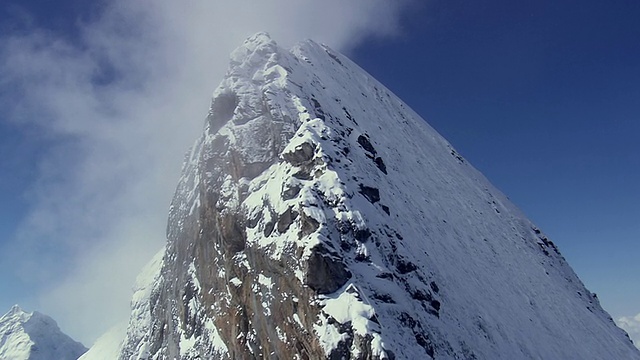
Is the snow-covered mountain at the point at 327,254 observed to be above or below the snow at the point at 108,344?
below

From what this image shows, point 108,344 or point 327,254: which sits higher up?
point 108,344

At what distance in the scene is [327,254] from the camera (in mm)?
30828

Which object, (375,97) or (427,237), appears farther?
(375,97)

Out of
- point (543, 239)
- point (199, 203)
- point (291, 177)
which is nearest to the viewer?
point (291, 177)

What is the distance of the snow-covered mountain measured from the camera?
31078 millimetres

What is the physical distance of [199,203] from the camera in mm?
46531

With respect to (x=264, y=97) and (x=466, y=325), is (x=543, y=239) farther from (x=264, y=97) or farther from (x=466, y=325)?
(x=264, y=97)

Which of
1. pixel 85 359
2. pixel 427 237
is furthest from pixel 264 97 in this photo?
pixel 85 359

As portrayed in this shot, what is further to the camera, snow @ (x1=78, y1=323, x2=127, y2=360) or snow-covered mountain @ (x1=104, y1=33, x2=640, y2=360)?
snow @ (x1=78, y1=323, x2=127, y2=360)

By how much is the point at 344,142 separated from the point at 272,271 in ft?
46.2

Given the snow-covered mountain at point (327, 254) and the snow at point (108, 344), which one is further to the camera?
the snow at point (108, 344)

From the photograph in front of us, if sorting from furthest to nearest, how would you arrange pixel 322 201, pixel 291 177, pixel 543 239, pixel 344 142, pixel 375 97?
1. pixel 543 239
2. pixel 375 97
3. pixel 344 142
4. pixel 291 177
5. pixel 322 201

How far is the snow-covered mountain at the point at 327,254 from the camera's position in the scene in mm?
31078

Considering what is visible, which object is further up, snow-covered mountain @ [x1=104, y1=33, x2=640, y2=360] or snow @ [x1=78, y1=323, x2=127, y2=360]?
snow @ [x1=78, y1=323, x2=127, y2=360]
